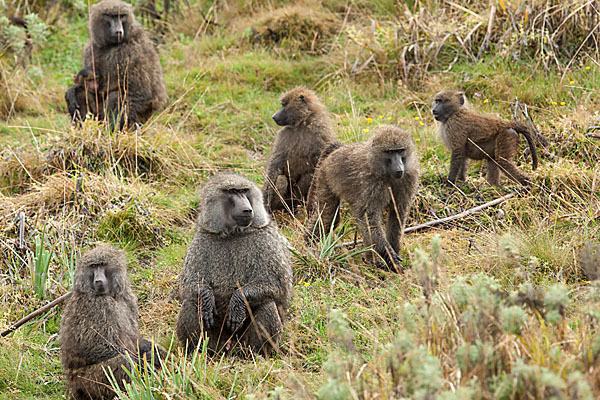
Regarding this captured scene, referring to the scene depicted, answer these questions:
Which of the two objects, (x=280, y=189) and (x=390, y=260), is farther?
(x=280, y=189)

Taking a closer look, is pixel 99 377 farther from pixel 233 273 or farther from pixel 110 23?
pixel 110 23

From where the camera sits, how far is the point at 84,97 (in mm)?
6746

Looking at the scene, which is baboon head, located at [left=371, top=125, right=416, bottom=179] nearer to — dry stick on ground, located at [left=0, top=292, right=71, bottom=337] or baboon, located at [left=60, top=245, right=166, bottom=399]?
baboon, located at [left=60, top=245, right=166, bottom=399]

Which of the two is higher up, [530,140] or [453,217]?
[530,140]

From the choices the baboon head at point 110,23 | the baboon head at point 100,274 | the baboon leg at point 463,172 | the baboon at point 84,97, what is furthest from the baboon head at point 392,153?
the baboon at point 84,97

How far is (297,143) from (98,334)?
2770 mm

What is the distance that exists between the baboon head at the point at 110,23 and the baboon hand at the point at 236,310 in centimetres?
365

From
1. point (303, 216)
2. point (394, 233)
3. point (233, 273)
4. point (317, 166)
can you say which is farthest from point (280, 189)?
point (233, 273)

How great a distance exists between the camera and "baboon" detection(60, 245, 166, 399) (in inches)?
136

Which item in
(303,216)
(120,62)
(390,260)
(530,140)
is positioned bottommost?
(303,216)

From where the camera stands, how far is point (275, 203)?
5949 mm

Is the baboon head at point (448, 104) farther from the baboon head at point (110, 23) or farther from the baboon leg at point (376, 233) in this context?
the baboon head at point (110, 23)

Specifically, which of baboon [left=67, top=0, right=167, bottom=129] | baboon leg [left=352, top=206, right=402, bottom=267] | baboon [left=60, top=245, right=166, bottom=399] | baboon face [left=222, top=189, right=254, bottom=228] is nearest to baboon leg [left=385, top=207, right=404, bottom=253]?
baboon leg [left=352, top=206, right=402, bottom=267]

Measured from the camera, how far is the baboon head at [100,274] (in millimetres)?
3514
